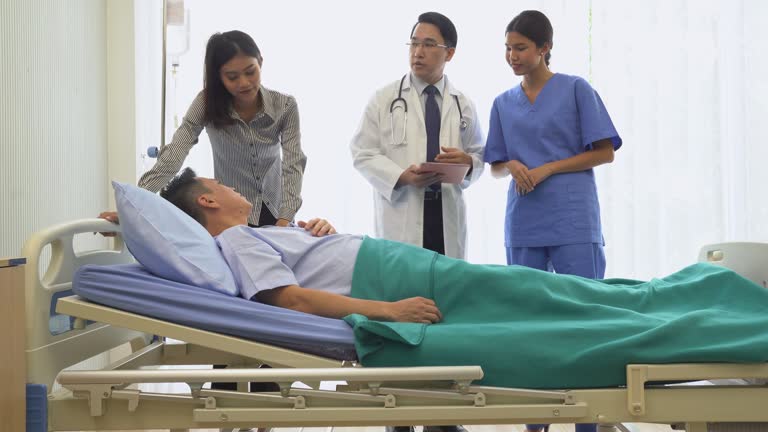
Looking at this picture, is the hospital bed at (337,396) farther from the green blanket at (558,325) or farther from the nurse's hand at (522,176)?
the nurse's hand at (522,176)

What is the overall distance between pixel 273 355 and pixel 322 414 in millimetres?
153

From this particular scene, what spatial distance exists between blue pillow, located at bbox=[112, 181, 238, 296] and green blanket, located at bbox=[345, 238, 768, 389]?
0.33 metres

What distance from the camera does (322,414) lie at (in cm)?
137

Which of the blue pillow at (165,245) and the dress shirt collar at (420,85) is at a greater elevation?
the dress shirt collar at (420,85)

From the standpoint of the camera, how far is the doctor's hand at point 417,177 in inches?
99.6

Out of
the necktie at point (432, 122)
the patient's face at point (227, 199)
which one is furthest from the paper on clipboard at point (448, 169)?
the patient's face at point (227, 199)

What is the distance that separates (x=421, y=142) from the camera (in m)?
2.73

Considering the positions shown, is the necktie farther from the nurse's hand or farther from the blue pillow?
the blue pillow

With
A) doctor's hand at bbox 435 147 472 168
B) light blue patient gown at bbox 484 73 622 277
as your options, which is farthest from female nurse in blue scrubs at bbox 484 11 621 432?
doctor's hand at bbox 435 147 472 168

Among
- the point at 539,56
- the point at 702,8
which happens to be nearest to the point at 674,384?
the point at 539,56

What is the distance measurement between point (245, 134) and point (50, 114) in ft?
2.95

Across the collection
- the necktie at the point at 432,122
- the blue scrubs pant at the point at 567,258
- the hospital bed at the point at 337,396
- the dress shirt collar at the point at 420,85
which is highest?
the dress shirt collar at the point at 420,85

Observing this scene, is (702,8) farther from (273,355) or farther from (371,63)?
(273,355)

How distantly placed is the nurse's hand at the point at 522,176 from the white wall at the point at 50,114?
1.65 meters
